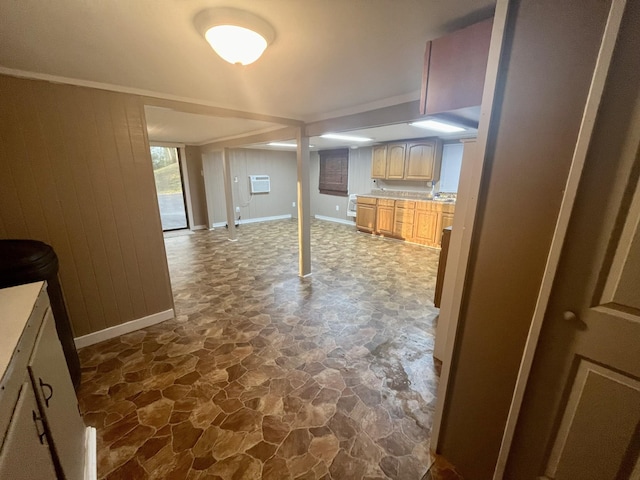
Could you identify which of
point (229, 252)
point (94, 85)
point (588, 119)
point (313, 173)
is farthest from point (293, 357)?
point (313, 173)

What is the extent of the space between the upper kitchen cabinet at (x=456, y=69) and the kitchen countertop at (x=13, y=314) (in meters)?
2.00

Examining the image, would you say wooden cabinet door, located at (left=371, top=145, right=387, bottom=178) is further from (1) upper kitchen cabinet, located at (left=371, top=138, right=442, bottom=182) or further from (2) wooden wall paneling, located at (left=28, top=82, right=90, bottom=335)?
(2) wooden wall paneling, located at (left=28, top=82, right=90, bottom=335)

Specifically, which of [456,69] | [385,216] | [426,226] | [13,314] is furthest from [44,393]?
[385,216]

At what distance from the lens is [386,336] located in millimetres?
2504

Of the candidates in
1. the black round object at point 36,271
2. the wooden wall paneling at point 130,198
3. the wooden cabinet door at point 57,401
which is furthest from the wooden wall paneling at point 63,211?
the wooden cabinet door at point 57,401

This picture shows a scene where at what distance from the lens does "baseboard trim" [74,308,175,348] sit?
235 centimetres

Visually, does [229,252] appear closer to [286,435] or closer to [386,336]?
[386,336]

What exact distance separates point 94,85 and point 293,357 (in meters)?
2.84

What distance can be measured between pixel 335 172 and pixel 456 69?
21.3ft

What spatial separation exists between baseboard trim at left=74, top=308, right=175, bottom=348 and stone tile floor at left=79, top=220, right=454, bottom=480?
0.06m

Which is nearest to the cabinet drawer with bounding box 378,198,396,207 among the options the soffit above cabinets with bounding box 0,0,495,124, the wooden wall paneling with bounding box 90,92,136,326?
the soffit above cabinets with bounding box 0,0,495,124

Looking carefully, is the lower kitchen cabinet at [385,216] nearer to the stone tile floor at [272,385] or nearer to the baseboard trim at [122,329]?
the stone tile floor at [272,385]

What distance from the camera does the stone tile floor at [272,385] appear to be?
1.44m

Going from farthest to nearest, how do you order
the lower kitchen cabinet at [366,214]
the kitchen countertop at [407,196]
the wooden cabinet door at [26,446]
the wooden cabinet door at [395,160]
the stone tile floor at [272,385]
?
1. the lower kitchen cabinet at [366,214]
2. the wooden cabinet door at [395,160]
3. the kitchen countertop at [407,196]
4. the stone tile floor at [272,385]
5. the wooden cabinet door at [26,446]
